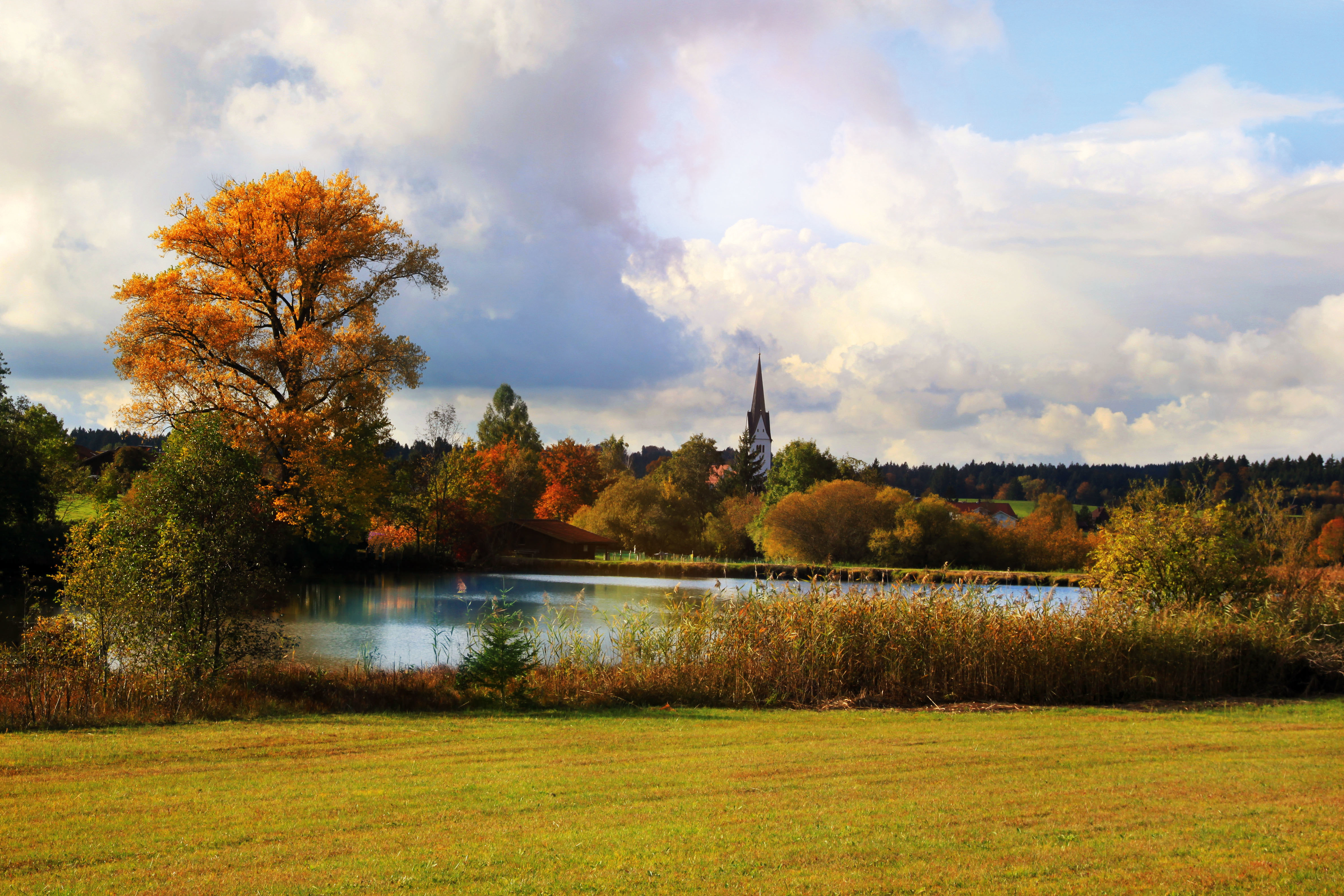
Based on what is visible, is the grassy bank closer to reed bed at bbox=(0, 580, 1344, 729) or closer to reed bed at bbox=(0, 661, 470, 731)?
reed bed at bbox=(0, 580, 1344, 729)

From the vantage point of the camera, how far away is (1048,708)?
14328 millimetres

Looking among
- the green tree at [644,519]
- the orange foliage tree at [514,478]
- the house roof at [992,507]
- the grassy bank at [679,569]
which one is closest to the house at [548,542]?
the orange foliage tree at [514,478]

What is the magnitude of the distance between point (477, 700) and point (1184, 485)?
1930 cm

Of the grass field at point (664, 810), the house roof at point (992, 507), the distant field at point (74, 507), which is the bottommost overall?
the grass field at point (664, 810)

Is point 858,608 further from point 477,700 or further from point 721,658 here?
point 477,700

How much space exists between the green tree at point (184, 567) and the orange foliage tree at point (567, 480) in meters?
61.0

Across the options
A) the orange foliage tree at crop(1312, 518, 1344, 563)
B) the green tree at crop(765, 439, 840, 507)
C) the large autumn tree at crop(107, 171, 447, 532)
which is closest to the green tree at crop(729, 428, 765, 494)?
the green tree at crop(765, 439, 840, 507)

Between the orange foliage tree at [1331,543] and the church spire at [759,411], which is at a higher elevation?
the church spire at [759,411]

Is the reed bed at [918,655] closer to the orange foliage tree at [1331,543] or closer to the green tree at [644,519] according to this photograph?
the orange foliage tree at [1331,543]

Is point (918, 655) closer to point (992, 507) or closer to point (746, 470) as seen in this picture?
point (746, 470)

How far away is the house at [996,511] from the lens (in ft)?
239

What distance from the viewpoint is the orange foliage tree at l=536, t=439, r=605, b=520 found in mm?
79125

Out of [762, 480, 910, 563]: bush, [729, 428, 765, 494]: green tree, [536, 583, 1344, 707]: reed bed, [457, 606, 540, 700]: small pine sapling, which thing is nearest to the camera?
[457, 606, 540, 700]: small pine sapling

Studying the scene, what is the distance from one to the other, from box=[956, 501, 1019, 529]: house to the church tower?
30747 mm
